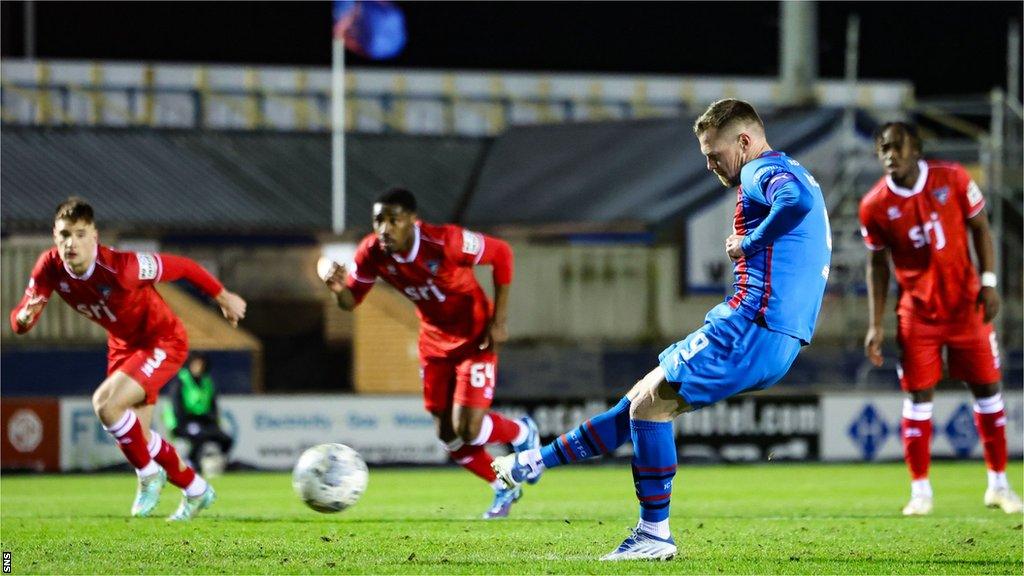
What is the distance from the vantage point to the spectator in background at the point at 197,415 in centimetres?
1994

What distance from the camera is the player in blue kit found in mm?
7984

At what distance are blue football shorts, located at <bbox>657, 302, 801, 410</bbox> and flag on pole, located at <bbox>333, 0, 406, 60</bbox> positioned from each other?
24.5 meters

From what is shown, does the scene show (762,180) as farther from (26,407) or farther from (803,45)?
(803,45)

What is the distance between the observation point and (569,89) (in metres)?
47.8

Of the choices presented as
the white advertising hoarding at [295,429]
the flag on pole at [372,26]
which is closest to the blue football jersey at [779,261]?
the white advertising hoarding at [295,429]

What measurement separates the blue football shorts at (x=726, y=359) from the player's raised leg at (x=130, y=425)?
4579 millimetres

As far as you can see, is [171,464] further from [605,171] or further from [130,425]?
[605,171]

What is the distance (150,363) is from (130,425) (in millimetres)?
457

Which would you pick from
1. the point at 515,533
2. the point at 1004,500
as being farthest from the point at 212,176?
the point at 515,533

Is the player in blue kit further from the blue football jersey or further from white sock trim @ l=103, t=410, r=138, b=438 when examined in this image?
white sock trim @ l=103, t=410, r=138, b=438

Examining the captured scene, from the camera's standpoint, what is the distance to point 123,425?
11.2 meters

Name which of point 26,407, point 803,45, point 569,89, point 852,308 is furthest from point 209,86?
point 26,407

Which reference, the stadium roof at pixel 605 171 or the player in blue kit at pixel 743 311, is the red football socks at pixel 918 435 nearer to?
the player in blue kit at pixel 743 311

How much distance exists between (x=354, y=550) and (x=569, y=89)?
39618 mm
